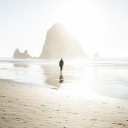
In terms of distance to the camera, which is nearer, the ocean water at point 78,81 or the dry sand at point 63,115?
the dry sand at point 63,115

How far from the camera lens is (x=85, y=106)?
695 centimetres

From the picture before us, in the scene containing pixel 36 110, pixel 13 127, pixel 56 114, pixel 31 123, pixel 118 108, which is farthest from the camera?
pixel 118 108

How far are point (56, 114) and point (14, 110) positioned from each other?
1.75 m

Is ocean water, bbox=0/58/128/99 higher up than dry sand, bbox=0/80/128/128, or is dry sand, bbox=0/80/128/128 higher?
dry sand, bbox=0/80/128/128

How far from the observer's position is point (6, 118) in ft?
17.0

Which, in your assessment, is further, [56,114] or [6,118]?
[56,114]

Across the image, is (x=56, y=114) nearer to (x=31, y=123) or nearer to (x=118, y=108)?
(x=31, y=123)

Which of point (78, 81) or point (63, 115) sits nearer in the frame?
point (63, 115)

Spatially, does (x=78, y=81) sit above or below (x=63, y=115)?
below

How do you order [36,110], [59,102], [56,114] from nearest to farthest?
[56,114] → [36,110] → [59,102]

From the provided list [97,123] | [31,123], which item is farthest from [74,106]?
[31,123]

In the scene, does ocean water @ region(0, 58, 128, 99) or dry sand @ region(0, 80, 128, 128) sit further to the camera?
ocean water @ region(0, 58, 128, 99)

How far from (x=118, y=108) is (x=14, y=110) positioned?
461cm

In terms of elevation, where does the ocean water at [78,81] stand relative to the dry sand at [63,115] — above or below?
below
